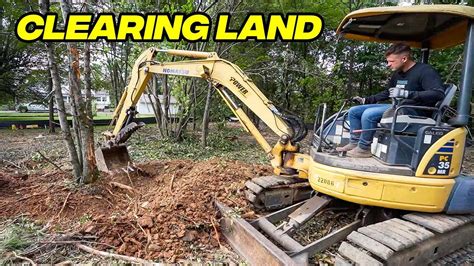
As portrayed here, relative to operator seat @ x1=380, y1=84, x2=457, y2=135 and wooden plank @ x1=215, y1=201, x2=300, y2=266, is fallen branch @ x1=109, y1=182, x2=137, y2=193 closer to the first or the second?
wooden plank @ x1=215, y1=201, x2=300, y2=266

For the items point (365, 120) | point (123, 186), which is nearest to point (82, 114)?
point (123, 186)

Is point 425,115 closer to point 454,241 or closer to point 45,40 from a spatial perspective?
point 454,241

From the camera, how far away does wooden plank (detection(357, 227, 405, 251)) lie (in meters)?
2.54

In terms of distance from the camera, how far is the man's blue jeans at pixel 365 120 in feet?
11.2

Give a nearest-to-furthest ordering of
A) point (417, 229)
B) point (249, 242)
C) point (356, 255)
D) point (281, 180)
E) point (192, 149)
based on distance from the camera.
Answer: point (356, 255), point (417, 229), point (249, 242), point (281, 180), point (192, 149)

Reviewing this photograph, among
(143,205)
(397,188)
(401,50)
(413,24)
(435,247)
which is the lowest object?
(143,205)

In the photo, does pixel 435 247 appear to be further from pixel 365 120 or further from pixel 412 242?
pixel 365 120

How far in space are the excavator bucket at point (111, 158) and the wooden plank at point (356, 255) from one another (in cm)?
418

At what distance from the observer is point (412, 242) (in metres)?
2.63

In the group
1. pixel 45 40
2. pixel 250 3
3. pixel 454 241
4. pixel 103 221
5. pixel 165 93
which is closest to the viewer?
pixel 454 241

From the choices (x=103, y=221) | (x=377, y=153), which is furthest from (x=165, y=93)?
(x=377, y=153)

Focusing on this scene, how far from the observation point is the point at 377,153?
3389 millimetres

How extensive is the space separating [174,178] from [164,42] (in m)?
3.88

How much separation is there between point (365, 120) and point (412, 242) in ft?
4.43
